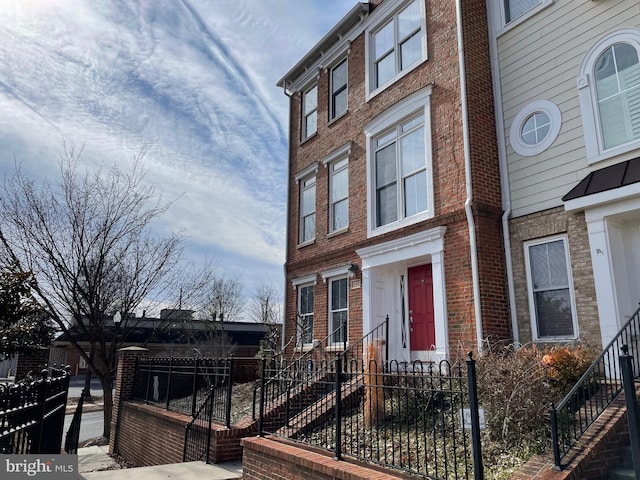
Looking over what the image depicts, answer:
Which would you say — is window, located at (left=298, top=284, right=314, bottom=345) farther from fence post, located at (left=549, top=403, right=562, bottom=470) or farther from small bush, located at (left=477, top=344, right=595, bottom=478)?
fence post, located at (left=549, top=403, right=562, bottom=470)

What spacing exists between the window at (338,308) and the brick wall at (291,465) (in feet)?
16.7

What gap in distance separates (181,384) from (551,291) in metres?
8.96

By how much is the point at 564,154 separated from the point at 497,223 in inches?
65.2

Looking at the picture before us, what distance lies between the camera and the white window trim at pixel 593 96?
7890mm

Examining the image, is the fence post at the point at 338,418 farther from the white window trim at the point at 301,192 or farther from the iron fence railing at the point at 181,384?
the white window trim at the point at 301,192

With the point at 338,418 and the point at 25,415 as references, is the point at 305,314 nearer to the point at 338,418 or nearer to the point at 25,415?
the point at 338,418

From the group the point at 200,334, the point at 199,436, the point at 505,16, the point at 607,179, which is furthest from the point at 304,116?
the point at 200,334

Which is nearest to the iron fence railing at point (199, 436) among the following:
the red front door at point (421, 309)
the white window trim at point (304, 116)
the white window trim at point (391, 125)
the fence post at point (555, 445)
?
the red front door at point (421, 309)

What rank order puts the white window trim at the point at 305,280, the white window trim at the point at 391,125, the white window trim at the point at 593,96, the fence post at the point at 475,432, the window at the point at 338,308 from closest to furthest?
the fence post at the point at 475,432 < the white window trim at the point at 593,96 < the white window trim at the point at 391,125 < the window at the point at 338,308 < the white window trim at the point at 305,280

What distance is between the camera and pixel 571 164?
27.9 feet

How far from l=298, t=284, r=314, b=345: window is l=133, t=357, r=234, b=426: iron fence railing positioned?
98.3 inches

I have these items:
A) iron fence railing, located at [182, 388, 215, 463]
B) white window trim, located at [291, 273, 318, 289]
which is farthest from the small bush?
white window trim, located at [291, 273, 318, 289]

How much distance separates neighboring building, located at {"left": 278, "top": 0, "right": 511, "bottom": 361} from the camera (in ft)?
30.0

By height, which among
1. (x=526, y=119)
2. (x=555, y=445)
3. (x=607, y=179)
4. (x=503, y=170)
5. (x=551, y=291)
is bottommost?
(x=555, y=445)
